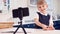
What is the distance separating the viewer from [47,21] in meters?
1.36

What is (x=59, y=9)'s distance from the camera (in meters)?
3.12

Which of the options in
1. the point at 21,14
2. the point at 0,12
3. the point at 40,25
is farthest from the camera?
the point at 0,12

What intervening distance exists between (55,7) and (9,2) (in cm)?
113

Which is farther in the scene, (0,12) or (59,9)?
(59,9)

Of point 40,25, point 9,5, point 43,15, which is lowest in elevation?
point 40,25

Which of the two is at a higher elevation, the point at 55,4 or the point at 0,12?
the point at 55,4

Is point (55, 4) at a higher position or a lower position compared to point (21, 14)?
higher

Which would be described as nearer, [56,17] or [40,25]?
[40,25]

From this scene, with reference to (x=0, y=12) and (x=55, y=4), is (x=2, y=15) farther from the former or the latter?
(x=55, y=4)

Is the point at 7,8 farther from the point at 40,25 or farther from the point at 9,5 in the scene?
the point at 40,25

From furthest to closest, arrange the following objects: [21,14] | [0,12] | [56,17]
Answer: [56,17]
[0,12]
[21,14]

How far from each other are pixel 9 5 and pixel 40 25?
5.36ft

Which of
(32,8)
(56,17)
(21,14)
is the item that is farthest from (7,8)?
(21,14)

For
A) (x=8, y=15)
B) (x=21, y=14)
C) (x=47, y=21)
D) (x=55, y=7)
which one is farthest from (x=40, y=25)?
(x=55, y=7)
